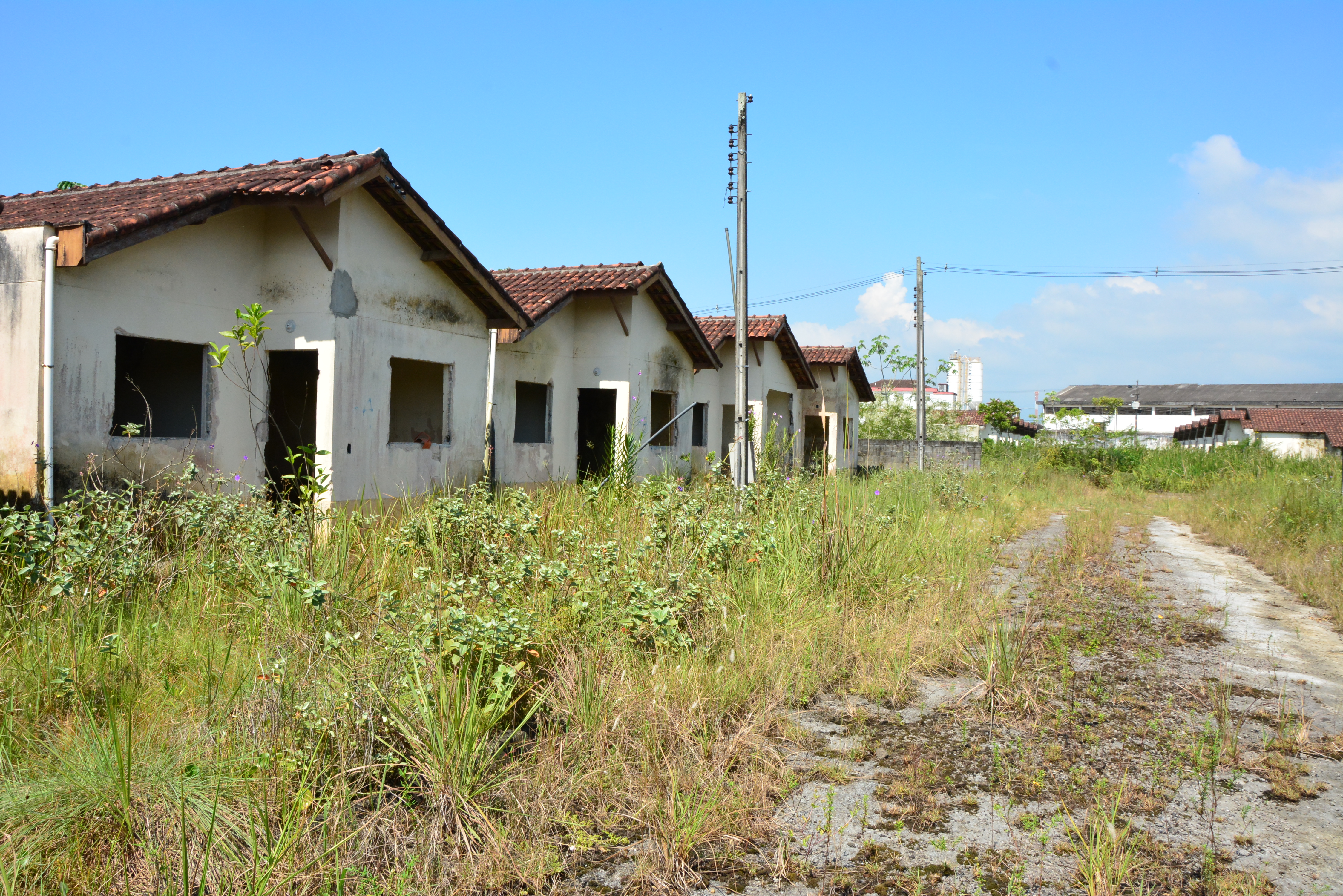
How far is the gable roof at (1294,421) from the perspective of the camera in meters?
36.1

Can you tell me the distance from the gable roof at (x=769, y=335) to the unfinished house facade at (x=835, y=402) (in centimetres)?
95

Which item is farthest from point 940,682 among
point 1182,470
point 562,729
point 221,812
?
point 1182,470

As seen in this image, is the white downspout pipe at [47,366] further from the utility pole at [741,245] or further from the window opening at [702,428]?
the window opening at [702,428]

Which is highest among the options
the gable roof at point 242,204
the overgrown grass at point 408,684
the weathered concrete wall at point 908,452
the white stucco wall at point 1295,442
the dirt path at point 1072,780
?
the gable roof at point 242,204

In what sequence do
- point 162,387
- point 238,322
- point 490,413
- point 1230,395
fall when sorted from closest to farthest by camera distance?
point 238,322 → point 162,387 → point 490,413 → point 1230,395

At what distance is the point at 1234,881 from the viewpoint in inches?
124

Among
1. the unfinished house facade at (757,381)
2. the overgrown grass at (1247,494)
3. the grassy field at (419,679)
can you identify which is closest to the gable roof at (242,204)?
the grassy field at (419,679)

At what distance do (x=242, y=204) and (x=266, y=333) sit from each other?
1.37 m

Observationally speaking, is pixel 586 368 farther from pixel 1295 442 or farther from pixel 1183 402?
pixel 1183 402

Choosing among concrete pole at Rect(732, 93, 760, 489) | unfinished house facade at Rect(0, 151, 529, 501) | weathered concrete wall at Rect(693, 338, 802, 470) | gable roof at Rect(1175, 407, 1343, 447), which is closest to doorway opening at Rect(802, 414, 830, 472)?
weathered concrete wall at Rect(693, 338, 802, 470)

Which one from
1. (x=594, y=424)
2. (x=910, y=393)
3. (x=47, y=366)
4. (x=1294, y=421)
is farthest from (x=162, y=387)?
(x=910, y=393)

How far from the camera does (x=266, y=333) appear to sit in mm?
9281

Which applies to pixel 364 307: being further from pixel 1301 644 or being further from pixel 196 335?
pixel 1301 644

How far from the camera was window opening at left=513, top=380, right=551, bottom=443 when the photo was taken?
15.1 metres
